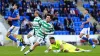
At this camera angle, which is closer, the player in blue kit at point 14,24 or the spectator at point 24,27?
the player in blue kit at point 14,24

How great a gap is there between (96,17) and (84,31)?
1478 cm

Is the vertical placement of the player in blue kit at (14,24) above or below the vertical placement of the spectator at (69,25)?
above

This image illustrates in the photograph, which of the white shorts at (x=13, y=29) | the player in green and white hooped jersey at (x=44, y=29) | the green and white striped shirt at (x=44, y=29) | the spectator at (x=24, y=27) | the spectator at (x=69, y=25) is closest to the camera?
the player in green and white hooped jersey at (x=44, y=29)

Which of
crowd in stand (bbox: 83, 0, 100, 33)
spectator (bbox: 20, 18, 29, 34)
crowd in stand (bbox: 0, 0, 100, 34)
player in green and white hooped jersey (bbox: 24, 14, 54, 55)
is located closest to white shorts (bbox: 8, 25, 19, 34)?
player in green and white hooped jersey (bbox: 24, 14, 54, 55)

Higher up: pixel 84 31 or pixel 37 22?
pixel 37 22

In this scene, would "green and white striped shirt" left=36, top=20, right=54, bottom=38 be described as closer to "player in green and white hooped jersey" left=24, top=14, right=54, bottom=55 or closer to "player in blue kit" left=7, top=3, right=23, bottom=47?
"player in green and white hooped jersey" left=24, top=14, right=54, bottom=55

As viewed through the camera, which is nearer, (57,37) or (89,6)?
(57,37)

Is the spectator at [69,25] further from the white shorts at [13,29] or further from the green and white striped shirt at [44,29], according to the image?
the green and white striped shirt at [44,29]

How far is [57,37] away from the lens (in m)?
32.3

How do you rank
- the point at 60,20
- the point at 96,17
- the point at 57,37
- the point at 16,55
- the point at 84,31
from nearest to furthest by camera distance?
the point at 16,55 → the point at 84,31 → the point at 57,37 → the point at 60,20 → the point at 96,17

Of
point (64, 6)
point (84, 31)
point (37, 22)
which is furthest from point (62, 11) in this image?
point (37, 22)

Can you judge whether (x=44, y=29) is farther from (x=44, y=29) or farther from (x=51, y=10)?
(x=51, y=10)

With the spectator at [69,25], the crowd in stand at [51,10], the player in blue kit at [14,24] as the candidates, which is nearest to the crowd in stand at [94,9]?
the crowd in stand at [51,10]

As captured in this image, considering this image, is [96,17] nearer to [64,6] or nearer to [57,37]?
[64,6]
